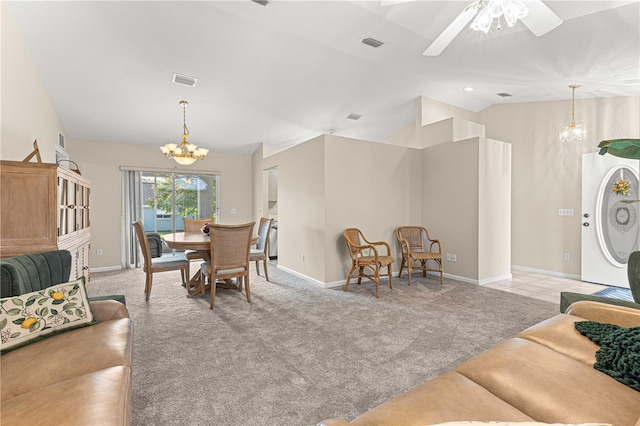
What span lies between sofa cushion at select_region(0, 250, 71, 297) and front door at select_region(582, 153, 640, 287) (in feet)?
21.7

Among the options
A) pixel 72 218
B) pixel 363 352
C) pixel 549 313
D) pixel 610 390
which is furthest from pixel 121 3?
pixel 549 313

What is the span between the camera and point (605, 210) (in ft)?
15.0

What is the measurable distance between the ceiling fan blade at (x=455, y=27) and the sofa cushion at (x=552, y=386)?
7.37 ft

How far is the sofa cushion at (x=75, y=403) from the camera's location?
1003mm

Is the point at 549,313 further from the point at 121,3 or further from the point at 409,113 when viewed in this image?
the point at 121,3

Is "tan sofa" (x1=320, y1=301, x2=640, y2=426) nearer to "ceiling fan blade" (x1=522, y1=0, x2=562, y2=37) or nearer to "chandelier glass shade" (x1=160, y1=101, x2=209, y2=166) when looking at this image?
"ceiling fan blade" (x1=522, y1=0, x2=562, y2=37)

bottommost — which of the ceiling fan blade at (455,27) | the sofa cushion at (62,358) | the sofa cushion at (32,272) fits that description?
the sofa cushion at (62,358)

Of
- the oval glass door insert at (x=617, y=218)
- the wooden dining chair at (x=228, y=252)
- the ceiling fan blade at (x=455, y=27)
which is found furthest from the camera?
the oval glass door insert at (x=617, y=218)

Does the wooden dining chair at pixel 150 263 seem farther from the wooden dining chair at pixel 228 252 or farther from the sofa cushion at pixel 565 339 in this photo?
the sofa cushion at pixel 565 339

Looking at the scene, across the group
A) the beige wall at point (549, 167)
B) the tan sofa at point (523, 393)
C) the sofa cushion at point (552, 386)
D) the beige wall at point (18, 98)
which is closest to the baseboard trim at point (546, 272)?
the beige wall at point (549, 167)

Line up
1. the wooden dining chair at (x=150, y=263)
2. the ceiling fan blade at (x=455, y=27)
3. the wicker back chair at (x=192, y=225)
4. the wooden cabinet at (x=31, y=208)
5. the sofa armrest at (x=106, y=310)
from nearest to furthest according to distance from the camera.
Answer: the sofa armrest at (x=106, y=310) → the ceiling fan blade at (x=455, y=27) → the wooden cabinet at (x=31, y=208) → the wooden dining chair at (x=150, y=263) → the wicker back chair at (x=192, y=225)

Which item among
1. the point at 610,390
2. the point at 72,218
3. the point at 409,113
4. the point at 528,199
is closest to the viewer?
the point at 610,390

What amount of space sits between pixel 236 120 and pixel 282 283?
3.12 metres

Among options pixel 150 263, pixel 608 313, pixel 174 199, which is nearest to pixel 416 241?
pixel 608 313
